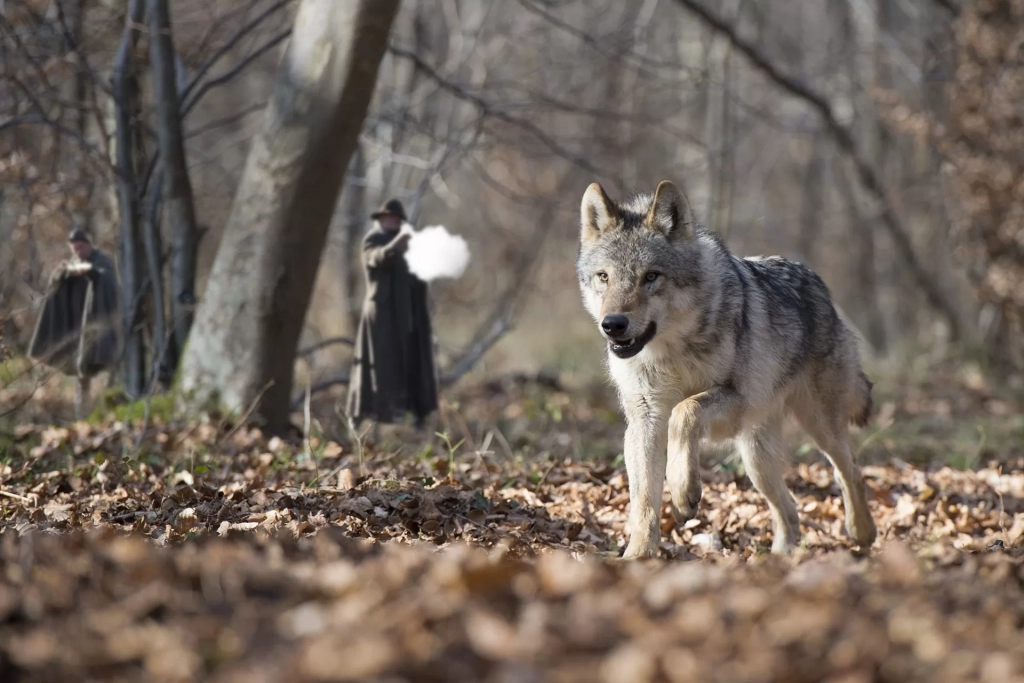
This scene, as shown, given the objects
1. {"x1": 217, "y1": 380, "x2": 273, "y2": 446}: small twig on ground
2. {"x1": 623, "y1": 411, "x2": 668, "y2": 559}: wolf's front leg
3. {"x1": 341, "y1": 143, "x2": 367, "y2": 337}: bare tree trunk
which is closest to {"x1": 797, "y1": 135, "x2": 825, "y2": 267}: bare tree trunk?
{"x1": 341, "y1": 143, "x2": 367, "y2": 337}: bare tree trunk

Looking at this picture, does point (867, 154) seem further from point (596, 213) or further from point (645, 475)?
point (645, 475)

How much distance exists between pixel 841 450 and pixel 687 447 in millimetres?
1946

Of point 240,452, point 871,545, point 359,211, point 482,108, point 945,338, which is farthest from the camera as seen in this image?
point 945,338

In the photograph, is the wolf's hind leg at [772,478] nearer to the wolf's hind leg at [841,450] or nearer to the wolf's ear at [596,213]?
the wolf's hind leg at [841,450]

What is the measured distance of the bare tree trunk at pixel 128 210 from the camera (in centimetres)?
944

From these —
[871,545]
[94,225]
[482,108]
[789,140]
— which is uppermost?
[789,140]

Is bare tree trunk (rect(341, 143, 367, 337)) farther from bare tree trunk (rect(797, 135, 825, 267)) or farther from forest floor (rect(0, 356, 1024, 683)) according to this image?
bare tree trunk (rect(797, 135, 825, 267))

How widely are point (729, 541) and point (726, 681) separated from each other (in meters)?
4.20

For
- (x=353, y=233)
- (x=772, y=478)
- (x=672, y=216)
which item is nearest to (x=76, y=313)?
(x=672, y=216)

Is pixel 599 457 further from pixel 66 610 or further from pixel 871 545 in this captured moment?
pixel 66 610

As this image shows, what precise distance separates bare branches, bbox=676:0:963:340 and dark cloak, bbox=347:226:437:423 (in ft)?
24.0

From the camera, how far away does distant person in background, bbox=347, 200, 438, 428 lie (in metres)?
8.87

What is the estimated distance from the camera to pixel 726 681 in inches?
104

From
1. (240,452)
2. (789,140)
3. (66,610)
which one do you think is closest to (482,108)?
(240,452)
